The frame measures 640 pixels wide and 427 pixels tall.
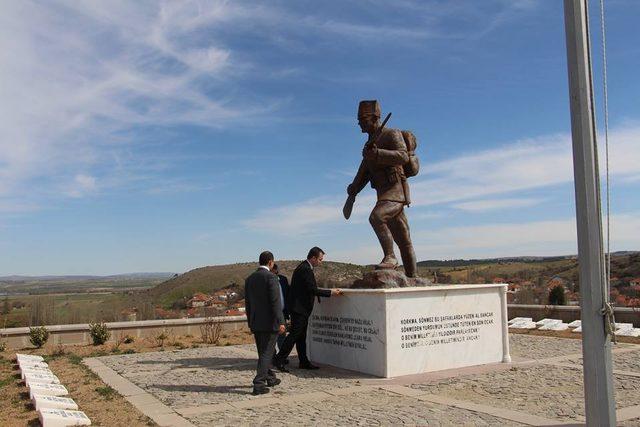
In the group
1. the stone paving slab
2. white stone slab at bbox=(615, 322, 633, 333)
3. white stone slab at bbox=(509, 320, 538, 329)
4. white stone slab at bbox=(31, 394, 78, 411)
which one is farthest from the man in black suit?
white stone slab at bbox=(615, 322, 633, 333)

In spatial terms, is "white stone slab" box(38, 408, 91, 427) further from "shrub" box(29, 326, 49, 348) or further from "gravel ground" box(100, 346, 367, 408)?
"shrub" box(29, 326, 49, 348)

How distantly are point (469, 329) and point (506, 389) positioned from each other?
203 centimetres

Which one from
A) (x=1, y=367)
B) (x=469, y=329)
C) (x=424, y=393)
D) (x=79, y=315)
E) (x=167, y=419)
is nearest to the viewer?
(x=167, y=419)

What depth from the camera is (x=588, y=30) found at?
15.2 feet

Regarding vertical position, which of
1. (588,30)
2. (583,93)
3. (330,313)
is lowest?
(330,313)

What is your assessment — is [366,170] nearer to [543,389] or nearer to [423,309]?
[423,309]

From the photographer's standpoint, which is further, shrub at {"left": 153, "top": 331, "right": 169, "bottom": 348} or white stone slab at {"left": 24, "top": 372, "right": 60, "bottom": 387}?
shrub at {"left": 153, "top": 331, "right": 169, "bottom": 348}

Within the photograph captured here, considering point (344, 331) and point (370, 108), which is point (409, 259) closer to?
point (344, 331)

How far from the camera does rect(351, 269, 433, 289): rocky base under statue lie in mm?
9570

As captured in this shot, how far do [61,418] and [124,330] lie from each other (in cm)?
980

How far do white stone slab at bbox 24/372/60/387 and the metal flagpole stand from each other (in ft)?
22.5

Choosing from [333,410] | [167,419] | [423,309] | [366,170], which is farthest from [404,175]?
[167,419]

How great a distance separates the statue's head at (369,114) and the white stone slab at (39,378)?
634 centimetres

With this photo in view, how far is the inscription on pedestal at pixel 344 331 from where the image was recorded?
920 cm
